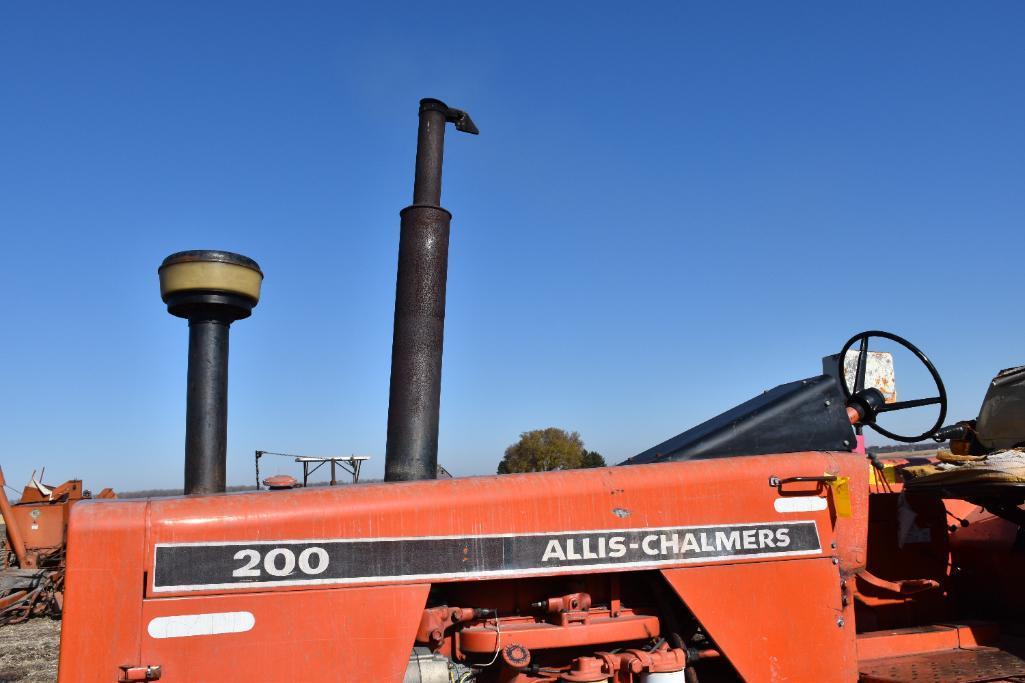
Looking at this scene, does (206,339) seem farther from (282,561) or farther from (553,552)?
(553,552)

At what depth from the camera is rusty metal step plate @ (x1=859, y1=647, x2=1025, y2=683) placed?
11.9 feet

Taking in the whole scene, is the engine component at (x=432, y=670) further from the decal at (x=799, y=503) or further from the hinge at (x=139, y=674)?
the decal at (x=799, y=503)

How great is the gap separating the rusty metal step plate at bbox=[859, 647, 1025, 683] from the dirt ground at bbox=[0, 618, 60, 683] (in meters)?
7.05

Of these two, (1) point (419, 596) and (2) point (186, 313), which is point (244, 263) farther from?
(1) point (419, 596)

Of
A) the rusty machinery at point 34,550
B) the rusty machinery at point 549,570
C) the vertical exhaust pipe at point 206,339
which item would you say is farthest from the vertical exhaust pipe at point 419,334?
the rusty machinery at point 34,550

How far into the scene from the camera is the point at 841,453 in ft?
12.8

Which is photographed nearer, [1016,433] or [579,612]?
[579,612]

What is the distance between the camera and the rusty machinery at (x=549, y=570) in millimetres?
2953

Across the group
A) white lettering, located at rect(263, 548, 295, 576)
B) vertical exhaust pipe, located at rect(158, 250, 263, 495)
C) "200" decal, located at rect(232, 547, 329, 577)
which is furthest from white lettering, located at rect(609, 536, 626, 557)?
vertical exhaust pipe, located at rect(158, 250, 263, 495)

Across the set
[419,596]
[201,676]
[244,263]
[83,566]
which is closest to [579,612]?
[419,596]

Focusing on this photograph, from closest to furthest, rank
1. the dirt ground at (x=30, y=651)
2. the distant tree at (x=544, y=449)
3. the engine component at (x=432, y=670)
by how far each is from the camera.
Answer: the engine component at (x=432, y=670), the dirt ground at (x=30, y=651), the distant tree at (x=544, y=449)

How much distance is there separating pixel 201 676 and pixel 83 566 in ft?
1.87

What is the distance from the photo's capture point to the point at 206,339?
152 inches

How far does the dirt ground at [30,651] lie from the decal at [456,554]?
5790 mm
